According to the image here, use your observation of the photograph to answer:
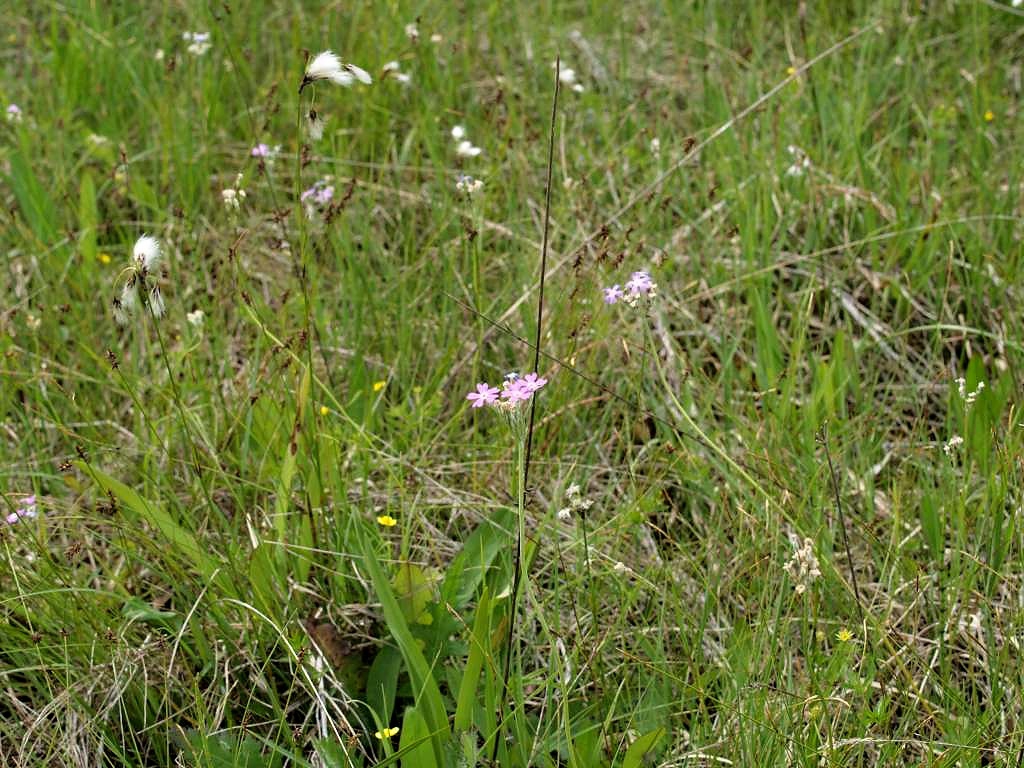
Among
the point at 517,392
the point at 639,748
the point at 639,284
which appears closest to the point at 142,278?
the point at 517,392

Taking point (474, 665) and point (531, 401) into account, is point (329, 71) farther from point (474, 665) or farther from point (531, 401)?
point (474, 665)

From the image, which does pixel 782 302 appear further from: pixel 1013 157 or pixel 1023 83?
pixel 1023 83

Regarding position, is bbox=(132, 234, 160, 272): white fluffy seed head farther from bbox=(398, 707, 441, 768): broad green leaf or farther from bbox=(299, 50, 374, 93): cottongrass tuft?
bbox=(398, 707, 441, 768): broad green leaf

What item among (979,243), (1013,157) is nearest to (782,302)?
(979,243)

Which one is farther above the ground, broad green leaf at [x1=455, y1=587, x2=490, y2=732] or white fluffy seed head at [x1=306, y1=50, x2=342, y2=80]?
white fluffy seed head at [x1=306, y1=50, x2=342, y2=80]

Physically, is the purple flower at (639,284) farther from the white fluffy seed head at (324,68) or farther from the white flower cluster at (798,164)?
the white flower cluster at (798,164)

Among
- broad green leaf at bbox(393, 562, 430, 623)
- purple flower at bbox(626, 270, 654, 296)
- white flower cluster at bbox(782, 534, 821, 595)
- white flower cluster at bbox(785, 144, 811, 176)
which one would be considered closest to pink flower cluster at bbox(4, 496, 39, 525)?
broad green leaf at bbox(393, 562, 430, 623)

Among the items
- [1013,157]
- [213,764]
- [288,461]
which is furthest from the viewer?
[1013,157]
